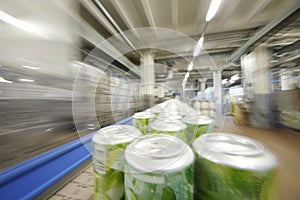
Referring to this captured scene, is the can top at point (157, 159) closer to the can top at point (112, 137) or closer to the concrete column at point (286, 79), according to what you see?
the can top at point (112, 137)

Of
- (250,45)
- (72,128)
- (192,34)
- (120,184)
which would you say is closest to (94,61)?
(72,128)

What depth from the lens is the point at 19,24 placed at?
2.70ft

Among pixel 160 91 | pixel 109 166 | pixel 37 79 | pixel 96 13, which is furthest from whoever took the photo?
pixel 160 91

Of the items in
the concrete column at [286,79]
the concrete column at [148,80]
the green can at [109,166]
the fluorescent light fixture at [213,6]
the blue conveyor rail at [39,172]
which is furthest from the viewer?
the concrete column at [286,79]

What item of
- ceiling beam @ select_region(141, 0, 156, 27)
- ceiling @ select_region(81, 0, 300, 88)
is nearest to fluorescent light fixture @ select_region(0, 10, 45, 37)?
ceiling @ select_region(81, 0, 300, 88)

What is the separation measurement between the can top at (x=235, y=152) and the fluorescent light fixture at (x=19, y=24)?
1279 millimetres

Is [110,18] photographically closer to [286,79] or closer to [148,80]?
[148,80]

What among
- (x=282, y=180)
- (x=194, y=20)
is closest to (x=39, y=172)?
(x=282, y=180)

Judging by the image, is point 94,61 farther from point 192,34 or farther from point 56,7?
point 192,34

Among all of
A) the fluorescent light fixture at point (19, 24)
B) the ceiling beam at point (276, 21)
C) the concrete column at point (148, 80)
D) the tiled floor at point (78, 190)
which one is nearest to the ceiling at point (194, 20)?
the ceiling beam at point (276, 21)

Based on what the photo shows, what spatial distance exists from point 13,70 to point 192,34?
2931mm

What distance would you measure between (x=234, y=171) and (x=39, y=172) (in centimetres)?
89

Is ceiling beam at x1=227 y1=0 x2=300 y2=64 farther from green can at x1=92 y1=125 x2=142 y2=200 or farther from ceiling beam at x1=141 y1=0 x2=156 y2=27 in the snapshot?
green can at x1=92 y1=125 x2=142 y2=200

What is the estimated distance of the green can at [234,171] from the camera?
0.27 meters
